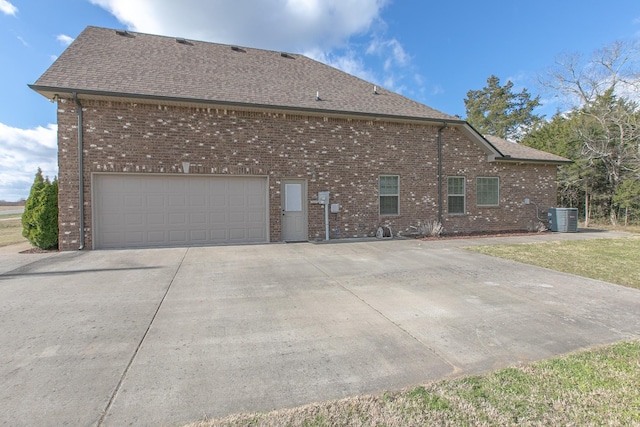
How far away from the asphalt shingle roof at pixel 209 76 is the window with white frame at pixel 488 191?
3.39 metres

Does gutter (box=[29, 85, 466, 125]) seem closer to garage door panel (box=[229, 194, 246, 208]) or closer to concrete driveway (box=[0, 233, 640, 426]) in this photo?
garage door panel (box=[229, 194, 246, 208])

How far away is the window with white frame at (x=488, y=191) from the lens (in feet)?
43.4

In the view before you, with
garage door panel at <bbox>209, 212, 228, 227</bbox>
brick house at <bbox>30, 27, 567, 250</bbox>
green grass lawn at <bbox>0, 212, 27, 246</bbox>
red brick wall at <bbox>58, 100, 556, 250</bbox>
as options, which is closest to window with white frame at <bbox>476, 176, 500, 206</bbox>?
brick house at <bbox>30, 27, 567, 250</bbox>

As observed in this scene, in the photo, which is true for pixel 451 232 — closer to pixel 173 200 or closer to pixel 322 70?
pixel 322 70

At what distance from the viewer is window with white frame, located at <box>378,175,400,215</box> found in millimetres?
11828

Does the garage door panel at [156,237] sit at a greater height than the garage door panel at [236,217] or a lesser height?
lesser

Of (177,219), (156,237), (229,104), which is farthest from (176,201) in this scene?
(229,104)

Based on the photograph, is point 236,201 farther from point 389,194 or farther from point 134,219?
point 389,194

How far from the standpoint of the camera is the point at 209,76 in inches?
432

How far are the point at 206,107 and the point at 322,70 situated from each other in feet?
20.1

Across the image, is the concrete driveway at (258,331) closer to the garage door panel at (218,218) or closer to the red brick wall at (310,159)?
the garage door panel at (218,218)

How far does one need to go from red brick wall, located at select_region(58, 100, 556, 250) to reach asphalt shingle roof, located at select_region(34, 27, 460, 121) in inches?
20.0

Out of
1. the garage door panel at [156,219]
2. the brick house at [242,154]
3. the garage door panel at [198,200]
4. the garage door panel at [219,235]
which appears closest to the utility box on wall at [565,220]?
the brick house at [242,154]

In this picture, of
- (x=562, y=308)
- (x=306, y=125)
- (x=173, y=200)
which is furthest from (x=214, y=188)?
(x=562, y=308)
